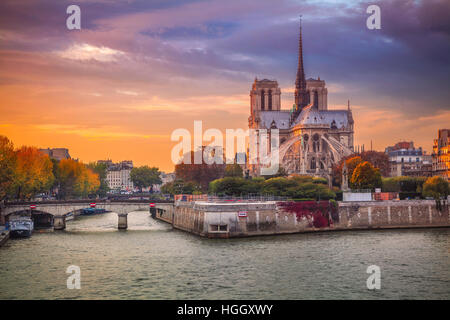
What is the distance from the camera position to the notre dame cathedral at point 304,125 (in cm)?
12162

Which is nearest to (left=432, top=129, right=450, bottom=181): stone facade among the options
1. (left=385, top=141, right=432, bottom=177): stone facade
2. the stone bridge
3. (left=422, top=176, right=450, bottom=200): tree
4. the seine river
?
(left=385, top=141, right=432, bottom=177): stone facade

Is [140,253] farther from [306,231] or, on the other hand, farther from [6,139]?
[6,139]

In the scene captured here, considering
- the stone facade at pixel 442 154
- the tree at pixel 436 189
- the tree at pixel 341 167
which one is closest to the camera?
the tree at pixel 436 189

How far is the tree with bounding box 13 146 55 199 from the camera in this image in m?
79.5

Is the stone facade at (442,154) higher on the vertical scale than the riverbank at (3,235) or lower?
higher

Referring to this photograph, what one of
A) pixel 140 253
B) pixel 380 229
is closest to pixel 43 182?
pixel 140 253

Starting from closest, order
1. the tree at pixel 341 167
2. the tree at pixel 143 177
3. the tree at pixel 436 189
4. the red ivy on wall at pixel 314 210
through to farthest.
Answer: the red ivy on wall at pixel 314 210
the tree at pixel 436 189
the tree at pixel 341 167
the tree at pixel 143 177

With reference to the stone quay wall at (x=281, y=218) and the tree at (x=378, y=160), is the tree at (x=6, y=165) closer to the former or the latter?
the stone quay wall at (x=281, y=218)

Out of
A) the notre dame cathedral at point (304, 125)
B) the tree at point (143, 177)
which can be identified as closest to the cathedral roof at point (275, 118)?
the notre dame cathedral at point (304, 125)

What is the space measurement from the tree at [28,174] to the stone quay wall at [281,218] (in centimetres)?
2133

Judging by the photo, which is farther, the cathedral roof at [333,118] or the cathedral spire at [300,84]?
the cathedral spire at [300,84]

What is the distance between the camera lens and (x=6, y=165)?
73250 millimetres

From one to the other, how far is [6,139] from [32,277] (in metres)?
39.9

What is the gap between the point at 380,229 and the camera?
225ft
